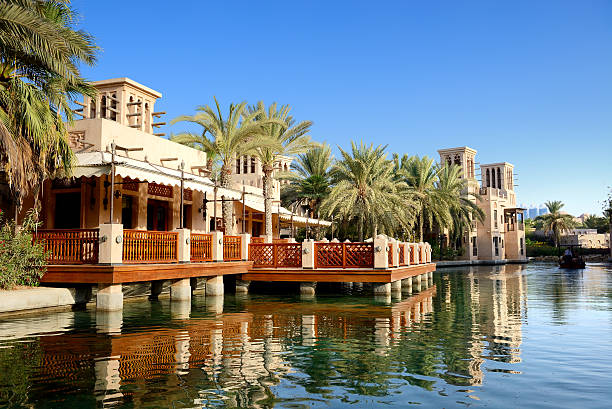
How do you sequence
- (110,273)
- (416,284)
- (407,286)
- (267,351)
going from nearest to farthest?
(267,351)
(110,273)
(407,286)
(416,284)

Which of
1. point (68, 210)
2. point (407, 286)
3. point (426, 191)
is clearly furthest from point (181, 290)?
point (426, 191)

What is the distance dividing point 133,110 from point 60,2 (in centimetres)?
1220

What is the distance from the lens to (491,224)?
6825 centimetres

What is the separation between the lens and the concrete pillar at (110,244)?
44.3 feet

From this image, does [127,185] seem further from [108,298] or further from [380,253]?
[380,253]

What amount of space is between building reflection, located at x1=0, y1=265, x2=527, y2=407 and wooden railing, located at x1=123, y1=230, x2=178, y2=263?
1.49 m

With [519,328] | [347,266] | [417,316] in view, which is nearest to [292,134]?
[347,266]

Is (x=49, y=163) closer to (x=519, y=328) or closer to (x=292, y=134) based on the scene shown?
(x=519, y=328)

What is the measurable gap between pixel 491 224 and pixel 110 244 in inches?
2434

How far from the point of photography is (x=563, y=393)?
6574 mm

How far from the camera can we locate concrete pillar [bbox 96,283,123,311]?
1354cm

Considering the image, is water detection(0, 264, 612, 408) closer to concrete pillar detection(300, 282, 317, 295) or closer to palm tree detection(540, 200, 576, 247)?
concrete pillar detection(300, 282, 317, 295)

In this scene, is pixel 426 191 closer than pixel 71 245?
No

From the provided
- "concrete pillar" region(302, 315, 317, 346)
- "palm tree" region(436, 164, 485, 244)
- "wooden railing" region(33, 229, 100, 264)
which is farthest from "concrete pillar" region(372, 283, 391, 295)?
"palm tree" region(436, 164, 485, 244)
